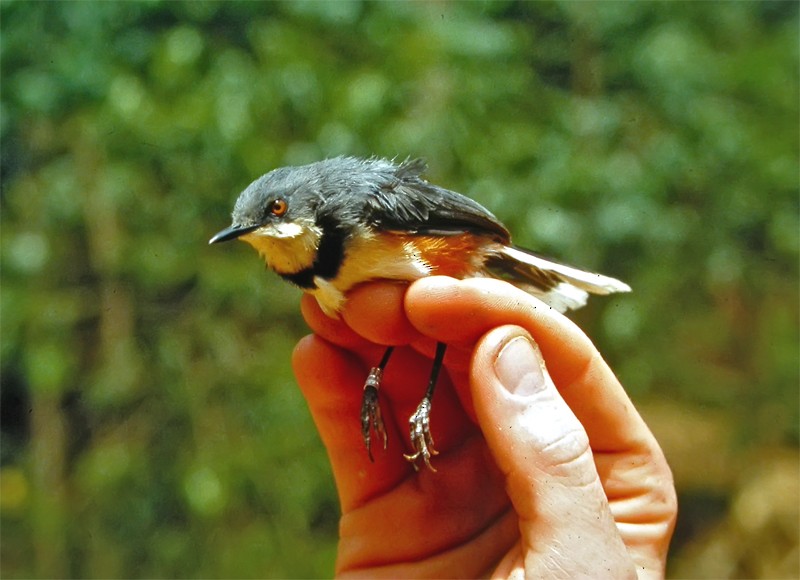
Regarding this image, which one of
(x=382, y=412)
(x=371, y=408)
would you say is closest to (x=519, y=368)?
(x=371, y=408)

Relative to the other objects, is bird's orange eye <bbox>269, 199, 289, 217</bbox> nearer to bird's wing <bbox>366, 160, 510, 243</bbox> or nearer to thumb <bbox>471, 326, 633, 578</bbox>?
bird's wing <bbox>366, 160, 510, 243</bbox>

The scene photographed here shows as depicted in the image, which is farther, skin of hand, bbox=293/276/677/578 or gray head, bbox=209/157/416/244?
gray head, bbox=209/157/416/244

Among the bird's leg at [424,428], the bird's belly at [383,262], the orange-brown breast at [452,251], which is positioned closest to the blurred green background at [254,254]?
the orange-brown breast at [452,251]

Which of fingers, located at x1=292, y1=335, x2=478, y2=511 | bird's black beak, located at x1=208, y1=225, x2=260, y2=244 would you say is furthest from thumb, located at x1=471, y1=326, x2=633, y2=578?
Answer: bird's black beak, located at x1=208, y1=225, x2=260, y2=244

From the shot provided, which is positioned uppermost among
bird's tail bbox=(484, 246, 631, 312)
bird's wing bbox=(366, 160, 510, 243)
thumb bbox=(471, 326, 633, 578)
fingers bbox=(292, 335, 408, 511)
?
bird's wing bbox=(366, 160, 510, 243)

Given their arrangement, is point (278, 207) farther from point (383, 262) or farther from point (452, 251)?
point (452, 251)
